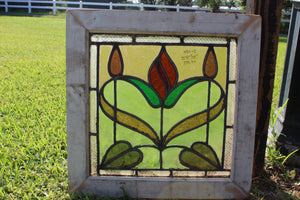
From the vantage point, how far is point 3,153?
6.68 feet

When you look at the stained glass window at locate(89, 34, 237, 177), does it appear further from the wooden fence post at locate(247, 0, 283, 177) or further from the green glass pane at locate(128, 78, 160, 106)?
the wooden fence post at locate(247, 0, 283, 177)

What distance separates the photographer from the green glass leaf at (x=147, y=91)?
1.60 m

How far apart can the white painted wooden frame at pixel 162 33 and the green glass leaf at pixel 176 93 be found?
0.26 meters

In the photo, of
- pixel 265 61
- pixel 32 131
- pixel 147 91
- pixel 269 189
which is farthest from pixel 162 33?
pixel 32 131

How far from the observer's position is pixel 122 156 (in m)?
1.65

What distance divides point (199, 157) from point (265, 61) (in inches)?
27.4

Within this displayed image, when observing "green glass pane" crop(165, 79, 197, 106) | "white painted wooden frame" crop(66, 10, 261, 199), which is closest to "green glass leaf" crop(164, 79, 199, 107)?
"green glass pane" crop(165, 79, 197, 106)

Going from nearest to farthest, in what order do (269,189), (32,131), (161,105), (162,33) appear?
(162,33) < (161,105) < (269,189) < (32,131)

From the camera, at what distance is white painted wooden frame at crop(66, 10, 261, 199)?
1.51 m

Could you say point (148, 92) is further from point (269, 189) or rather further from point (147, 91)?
point (269, 189)

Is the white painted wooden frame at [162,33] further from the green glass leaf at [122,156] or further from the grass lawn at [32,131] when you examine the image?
the grass lawn at [32,131]

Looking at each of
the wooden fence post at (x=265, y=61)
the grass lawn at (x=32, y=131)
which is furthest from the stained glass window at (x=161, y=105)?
the grass lawn at (x=32, y=131)

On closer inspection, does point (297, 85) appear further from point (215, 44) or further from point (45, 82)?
point (45, 82)

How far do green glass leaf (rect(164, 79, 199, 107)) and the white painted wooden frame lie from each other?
0.87 feet
